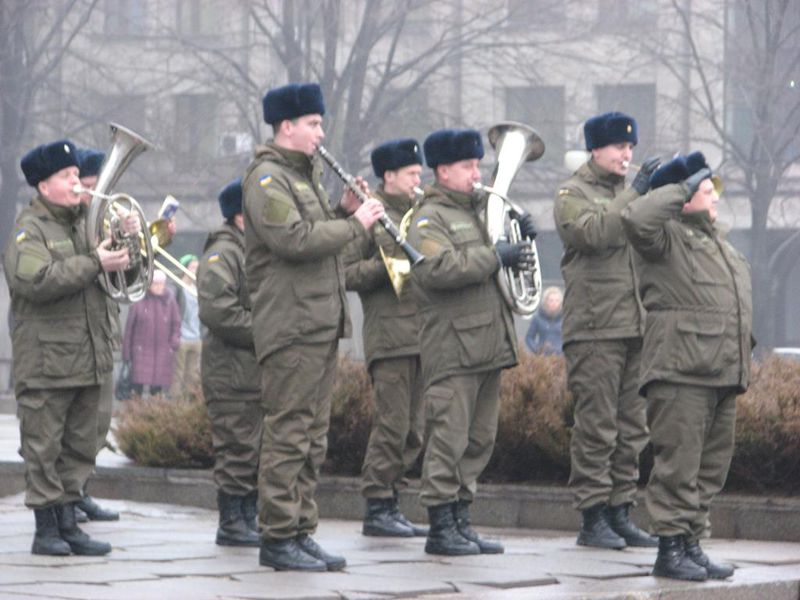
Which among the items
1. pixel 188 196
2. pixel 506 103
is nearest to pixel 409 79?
pixel 506 103

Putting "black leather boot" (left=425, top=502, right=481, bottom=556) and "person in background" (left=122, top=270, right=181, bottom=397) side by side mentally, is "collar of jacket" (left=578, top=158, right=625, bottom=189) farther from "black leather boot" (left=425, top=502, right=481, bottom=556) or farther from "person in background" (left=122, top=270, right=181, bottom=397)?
"person in background" (left=122, top=270, right=181, bottom=397)

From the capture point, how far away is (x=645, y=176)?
30.6 feet

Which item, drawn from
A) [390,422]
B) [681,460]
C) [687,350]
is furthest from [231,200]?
[681,460]

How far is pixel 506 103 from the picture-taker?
40.5m

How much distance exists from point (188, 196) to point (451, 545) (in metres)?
30.8

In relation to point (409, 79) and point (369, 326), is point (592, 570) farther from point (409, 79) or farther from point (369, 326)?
point (409, 79)

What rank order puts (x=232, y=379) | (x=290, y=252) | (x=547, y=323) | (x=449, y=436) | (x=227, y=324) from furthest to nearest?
(x=547, y=323), (x=232, y=379), (x=227, y=324), (x=449, y=436), (x=290, y=252)

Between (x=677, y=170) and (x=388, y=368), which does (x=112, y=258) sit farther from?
(x=677, y=170)

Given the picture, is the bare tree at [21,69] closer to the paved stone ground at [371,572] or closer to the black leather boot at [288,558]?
the paved stone ground at [371,572]

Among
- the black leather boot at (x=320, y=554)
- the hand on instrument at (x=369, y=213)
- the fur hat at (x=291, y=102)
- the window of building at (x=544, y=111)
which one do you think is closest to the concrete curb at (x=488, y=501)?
the black leather boot at (x=320, y=554)

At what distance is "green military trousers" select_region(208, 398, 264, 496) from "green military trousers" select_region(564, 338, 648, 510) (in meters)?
1.55

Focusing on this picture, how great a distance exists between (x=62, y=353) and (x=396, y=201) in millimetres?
2247

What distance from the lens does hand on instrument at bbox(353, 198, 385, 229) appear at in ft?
29.3

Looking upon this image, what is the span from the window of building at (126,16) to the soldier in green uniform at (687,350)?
31.7m
